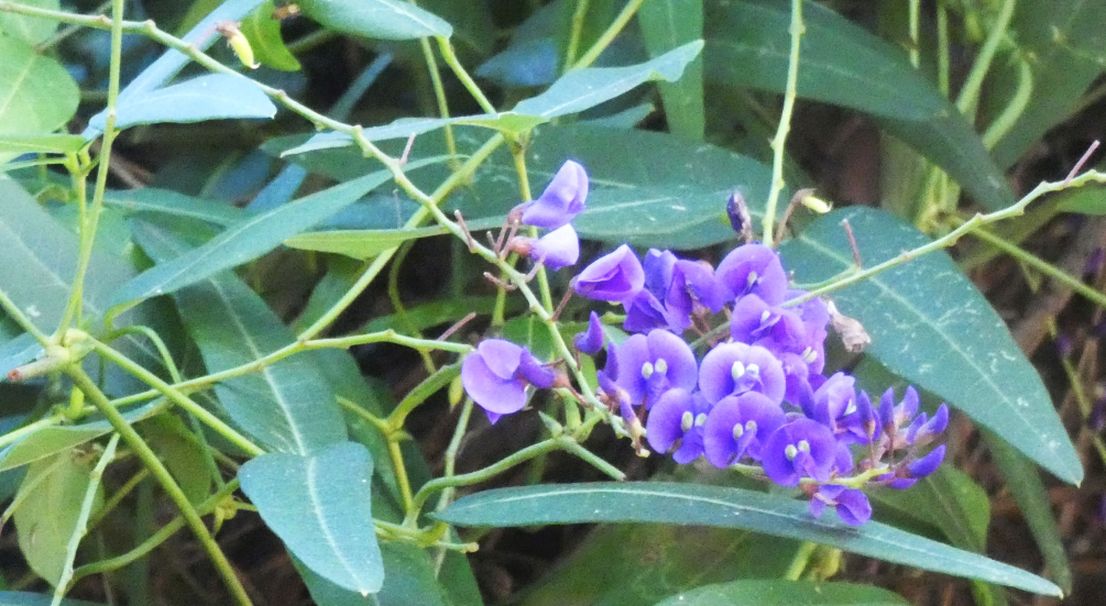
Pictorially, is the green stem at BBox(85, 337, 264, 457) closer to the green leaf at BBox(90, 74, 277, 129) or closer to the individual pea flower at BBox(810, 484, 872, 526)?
the green leaf at BBox(90, 74, 277, 129)

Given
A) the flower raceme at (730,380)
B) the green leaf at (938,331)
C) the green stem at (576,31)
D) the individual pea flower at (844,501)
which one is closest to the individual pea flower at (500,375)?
the flower raceme at (730,380)

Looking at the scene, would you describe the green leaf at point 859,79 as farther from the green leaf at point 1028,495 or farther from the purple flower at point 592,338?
the purple flower at point 592,338

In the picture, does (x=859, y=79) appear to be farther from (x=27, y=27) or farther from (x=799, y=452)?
(x=27, y=27)

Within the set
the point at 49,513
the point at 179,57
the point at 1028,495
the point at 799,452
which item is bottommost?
the point at 1028,495

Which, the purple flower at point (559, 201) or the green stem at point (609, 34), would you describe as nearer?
the purple flower at point (559, 201)

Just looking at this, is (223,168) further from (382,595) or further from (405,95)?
(382,595)

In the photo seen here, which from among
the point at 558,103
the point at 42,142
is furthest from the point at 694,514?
the point at 42,142

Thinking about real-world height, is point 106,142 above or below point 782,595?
above
